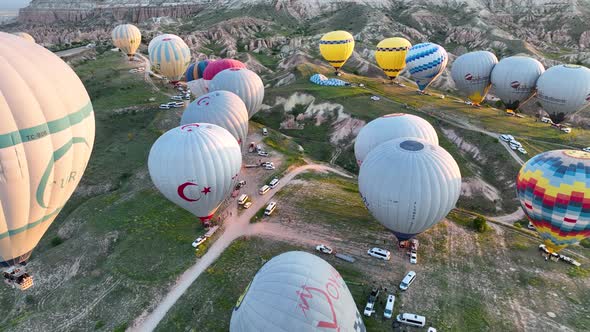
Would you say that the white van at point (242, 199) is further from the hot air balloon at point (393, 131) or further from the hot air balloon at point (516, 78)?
the hot air balloon at point (516, 78)

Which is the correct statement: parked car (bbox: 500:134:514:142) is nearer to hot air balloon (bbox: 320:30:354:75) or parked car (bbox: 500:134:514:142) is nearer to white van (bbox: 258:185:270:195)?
white van (bbox: 258:185:270:195)

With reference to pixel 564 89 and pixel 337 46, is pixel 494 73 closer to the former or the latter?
pixel 564 89

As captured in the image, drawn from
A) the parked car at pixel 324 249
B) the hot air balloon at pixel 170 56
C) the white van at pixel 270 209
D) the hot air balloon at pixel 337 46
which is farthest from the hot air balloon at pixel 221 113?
the hot air balloon at pixel 337 46

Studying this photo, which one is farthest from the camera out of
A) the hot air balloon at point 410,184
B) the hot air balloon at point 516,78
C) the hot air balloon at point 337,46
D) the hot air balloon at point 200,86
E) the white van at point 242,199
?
the hot air balloon at point 337,46

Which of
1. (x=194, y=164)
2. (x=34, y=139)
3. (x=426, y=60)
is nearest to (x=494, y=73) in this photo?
(x=426, y=60)

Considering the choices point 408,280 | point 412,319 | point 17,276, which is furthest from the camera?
point 408,280

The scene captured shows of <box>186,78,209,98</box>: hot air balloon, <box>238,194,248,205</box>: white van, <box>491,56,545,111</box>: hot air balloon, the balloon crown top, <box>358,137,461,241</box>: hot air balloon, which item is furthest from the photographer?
<box>186,78,209,98</box>: hot air balloon

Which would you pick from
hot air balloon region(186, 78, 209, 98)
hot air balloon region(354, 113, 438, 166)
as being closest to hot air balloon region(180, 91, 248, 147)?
hot air balloon region(354, 113, 438, 166)
